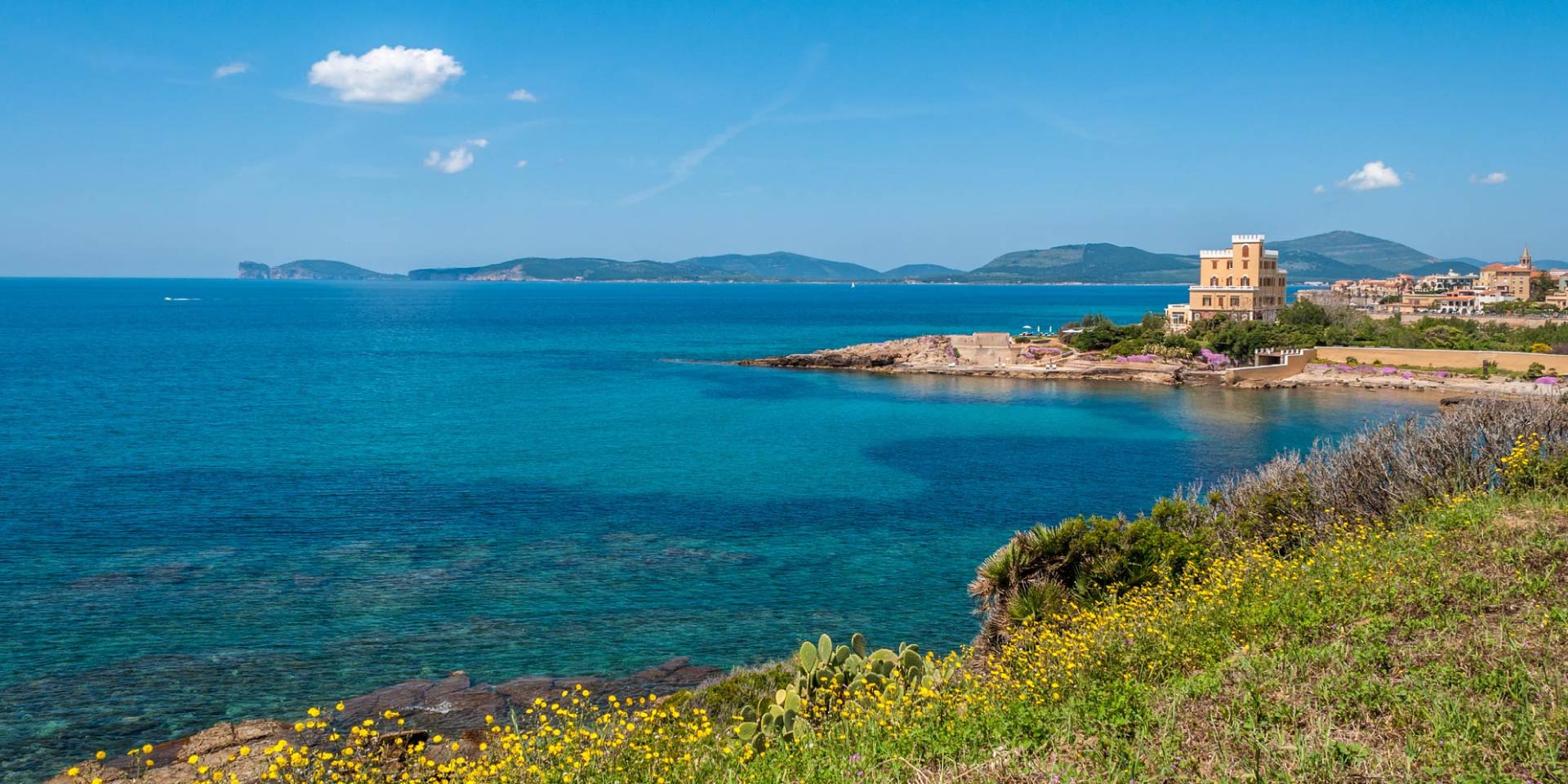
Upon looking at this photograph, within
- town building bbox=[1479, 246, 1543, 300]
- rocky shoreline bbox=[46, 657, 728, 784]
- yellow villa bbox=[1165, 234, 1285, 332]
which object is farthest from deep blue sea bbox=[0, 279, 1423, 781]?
town building bbox=[1479, 246, 1543, 300]

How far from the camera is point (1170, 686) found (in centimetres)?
852

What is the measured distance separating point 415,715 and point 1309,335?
66.7 metres

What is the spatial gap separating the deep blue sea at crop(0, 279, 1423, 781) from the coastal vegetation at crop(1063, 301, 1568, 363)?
10097 millimetres

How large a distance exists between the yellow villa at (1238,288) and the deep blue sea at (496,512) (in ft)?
69.4

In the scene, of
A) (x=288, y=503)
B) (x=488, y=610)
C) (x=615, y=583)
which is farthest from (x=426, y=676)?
(x=288, y=503)

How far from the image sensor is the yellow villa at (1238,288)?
7575cm

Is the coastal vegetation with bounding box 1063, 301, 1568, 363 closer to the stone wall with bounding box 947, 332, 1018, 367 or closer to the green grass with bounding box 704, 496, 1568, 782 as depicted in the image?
the stone wall with bounding box 947, 332, 1018, 367

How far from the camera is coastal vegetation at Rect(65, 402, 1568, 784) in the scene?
7.15 m

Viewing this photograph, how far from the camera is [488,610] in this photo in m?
19.0

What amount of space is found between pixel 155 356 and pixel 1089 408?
2525 inches

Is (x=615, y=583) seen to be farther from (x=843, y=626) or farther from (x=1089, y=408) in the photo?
(x=1089, y=408)

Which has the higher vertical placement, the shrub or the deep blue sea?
the shrub

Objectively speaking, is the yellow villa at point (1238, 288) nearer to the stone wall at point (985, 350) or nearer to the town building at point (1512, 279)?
the stone wall at point (985, 350)

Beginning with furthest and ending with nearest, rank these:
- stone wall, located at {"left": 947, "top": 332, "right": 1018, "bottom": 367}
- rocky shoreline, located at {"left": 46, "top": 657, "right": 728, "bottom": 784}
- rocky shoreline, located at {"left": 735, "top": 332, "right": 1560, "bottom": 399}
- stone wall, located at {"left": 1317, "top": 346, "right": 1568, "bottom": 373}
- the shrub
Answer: stone wall, located at {"left": 947, "top": 332, "right": 1018, "bottom": 367} → stone wall, located at {"left": 1317, "top": 346, "right": 1568, "bottom": 373} → rocky shoreline, located at {"left": 735, "top": 332, "right": 1560, "bottom": 399} → the shrub → rocky shoreline, located at {"left": 46, "top": 657, "right": 728, "bottom": 784}
